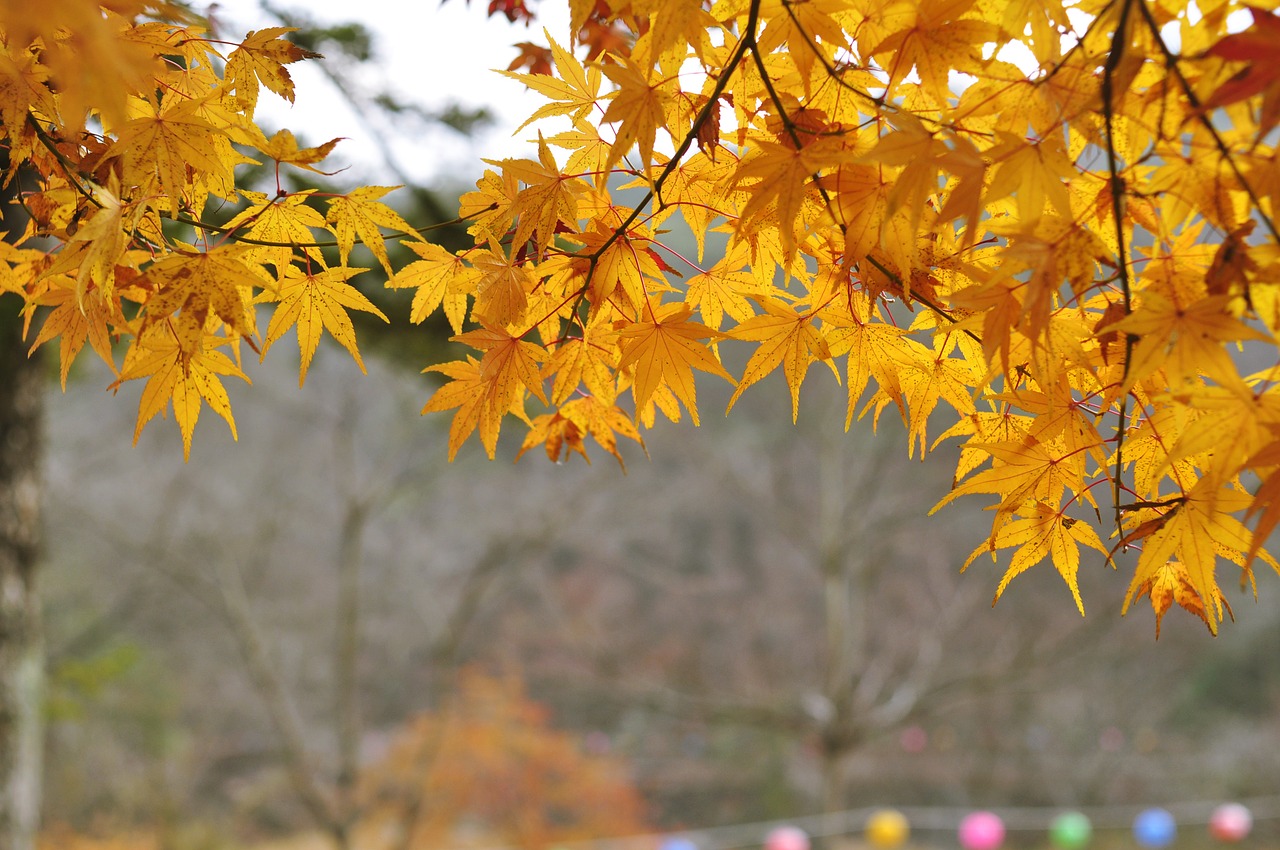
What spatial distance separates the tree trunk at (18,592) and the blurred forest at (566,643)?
2781 millimetres

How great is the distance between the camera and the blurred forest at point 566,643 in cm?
554

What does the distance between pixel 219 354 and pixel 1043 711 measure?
23.6ft

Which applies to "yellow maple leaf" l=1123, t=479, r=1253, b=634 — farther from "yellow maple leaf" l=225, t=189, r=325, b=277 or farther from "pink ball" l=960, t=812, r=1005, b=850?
"pink ball" l=960, t=812, r=1005, b=850

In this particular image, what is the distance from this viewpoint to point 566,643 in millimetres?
6500

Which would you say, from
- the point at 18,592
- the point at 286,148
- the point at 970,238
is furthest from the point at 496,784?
the point at 970,238

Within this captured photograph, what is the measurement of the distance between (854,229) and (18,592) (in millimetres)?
2357

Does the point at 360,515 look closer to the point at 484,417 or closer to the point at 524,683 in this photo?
the point at 524,683

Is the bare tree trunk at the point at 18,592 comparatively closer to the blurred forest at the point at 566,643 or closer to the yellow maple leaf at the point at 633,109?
the yellow maple leaf at the point at 633,109

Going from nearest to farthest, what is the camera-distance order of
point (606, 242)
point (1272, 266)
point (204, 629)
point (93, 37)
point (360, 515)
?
1. point (93, 37)
2. point (1272, 266)
3. point (606, 242)
4. point (360, 515)
5. point (204, 629)

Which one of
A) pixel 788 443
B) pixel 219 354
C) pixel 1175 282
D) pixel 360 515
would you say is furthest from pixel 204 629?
pixel 1175 282

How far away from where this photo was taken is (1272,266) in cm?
38

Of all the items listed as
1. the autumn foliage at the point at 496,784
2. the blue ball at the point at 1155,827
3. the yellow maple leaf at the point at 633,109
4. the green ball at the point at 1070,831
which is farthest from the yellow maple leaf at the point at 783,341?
the blue ball at the point at 1155,827

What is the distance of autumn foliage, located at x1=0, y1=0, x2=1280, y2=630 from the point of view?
0.39 m

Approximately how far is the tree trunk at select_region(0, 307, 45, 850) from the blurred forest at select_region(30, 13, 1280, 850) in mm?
2781
